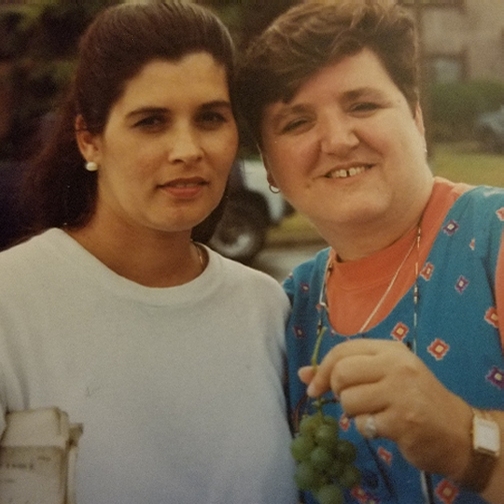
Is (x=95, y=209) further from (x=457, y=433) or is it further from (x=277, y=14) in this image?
(x=457, y=433)

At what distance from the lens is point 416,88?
0.69m

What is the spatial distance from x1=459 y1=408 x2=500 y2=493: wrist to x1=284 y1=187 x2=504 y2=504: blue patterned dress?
27 millimetres

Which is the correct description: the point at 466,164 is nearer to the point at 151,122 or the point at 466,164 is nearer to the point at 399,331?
the point at 399,331

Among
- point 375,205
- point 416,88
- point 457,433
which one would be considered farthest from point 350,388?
point 416,88

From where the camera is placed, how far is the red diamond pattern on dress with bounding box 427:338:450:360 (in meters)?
0.60

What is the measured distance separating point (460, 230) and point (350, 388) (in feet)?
0.64

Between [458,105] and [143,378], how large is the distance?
1.39 feet

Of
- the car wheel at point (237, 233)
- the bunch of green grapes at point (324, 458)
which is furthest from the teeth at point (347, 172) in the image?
the bunch of green grapes at point (324, 458)

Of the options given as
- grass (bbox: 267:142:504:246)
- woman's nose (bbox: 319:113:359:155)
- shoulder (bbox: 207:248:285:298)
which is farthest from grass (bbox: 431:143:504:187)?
shoulder (bbox: 207:248:285:298)

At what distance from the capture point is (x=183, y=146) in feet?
2.06

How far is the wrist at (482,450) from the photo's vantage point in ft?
1.79

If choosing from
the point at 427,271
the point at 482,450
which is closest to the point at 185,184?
the point at 427,271

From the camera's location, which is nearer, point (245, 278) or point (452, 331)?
point (452, 331)

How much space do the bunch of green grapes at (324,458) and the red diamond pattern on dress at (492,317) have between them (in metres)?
0.16
